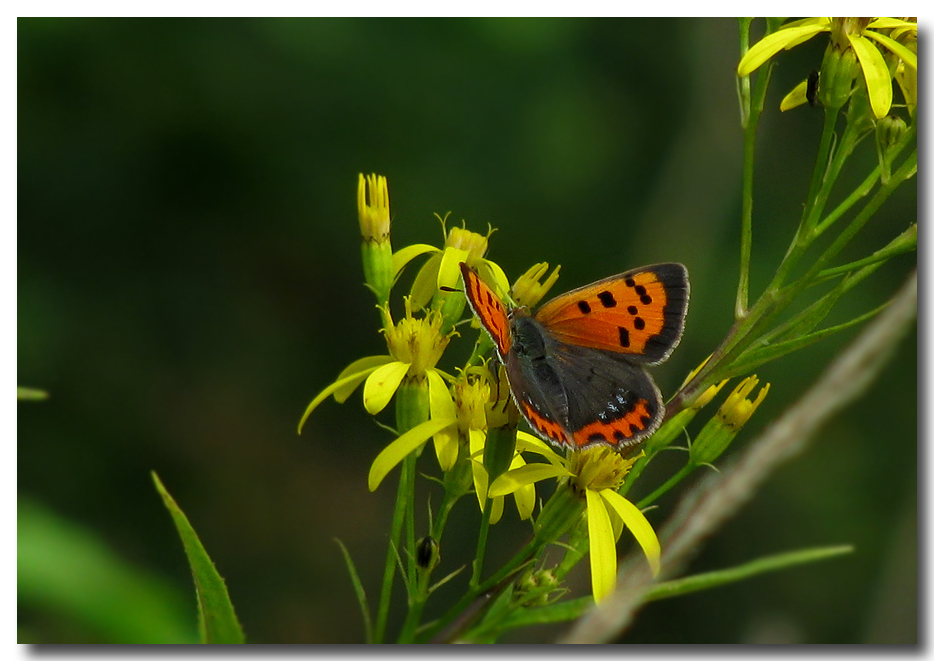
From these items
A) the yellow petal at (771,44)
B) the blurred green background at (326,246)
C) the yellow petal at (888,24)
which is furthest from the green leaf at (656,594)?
the blurred green background at (326,246)

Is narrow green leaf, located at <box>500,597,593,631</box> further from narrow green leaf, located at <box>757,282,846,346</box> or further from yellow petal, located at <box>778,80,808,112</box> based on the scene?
yellow petal, located at <box>778,80,808,112</box>

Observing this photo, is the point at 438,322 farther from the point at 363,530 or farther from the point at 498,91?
the point at 498,91

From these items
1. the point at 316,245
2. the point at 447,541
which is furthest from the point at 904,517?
the point at 316,245

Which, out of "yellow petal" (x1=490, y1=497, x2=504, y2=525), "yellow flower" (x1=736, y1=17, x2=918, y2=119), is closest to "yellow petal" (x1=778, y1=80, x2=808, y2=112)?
"yellow flower" (x1=736, y1=17, x2=918, y2=119)

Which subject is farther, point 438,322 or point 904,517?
point 904,517

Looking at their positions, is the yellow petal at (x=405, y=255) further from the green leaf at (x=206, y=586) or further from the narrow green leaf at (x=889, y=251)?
the narrow green leaf at (x=889, y=251)

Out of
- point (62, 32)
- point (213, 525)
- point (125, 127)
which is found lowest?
point (213, 525)
